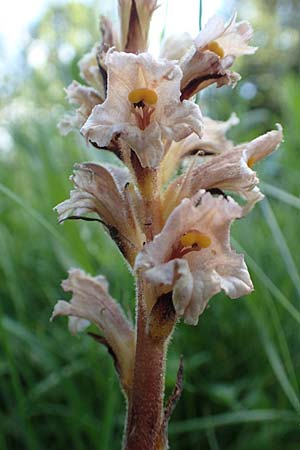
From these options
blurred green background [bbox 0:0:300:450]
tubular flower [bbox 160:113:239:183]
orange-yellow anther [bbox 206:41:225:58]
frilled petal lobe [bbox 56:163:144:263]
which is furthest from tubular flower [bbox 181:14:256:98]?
blurred green background [bbox 0:0:300:450]

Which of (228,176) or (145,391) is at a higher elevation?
(228,176)

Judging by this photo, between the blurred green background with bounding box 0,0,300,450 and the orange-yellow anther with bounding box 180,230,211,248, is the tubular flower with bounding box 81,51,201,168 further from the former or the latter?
the blurred green background with bounding box 0,0,300,450

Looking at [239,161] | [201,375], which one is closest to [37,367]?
[201,375]

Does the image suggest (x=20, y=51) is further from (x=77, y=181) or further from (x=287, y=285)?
(x=77, y=181)

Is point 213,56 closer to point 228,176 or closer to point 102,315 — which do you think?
point 228,176

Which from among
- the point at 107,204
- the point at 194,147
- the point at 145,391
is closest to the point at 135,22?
the point at 194,147

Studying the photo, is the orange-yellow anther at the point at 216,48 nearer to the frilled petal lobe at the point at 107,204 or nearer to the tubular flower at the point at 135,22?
the tubular flower at the point at 135,22

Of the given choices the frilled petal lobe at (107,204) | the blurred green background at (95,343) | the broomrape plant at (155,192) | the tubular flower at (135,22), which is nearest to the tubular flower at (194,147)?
the broomrape plant at (155,192)
